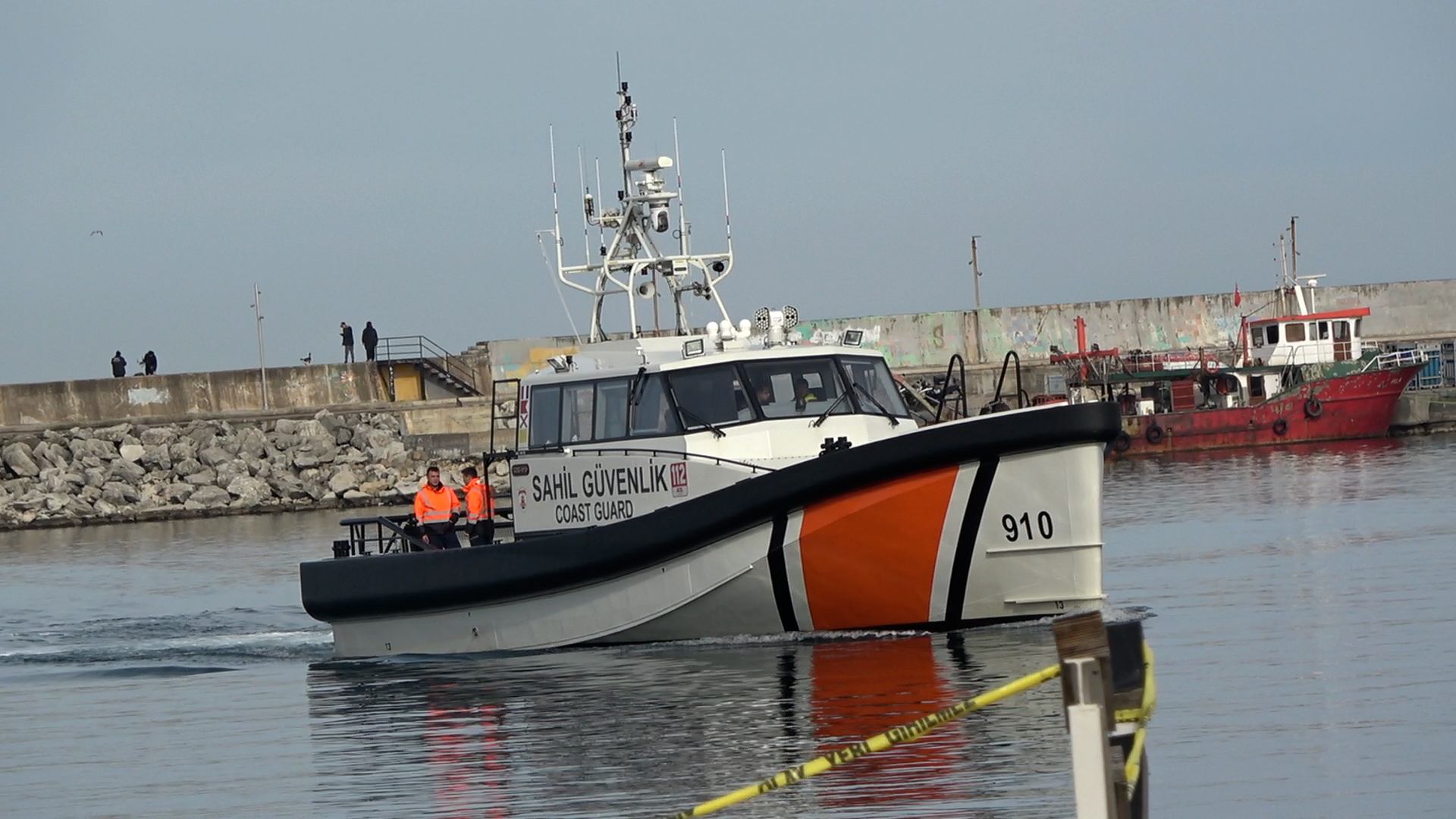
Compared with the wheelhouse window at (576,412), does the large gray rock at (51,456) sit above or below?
below

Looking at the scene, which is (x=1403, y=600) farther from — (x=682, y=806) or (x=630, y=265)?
(x=682, y=806)

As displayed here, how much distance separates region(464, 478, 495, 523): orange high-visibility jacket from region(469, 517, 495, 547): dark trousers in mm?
57

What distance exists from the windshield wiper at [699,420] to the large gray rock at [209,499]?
27.7 m

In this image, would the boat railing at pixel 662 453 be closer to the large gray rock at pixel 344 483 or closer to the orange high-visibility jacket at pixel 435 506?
the orange high-visibility jacket at pixel 435 506

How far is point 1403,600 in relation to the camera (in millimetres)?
12898

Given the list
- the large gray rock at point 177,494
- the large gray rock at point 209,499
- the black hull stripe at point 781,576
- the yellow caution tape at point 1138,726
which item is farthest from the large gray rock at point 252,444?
the yellow caution tape at point 1138,726

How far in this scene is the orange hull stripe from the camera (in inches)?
428

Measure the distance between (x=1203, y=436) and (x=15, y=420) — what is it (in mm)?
27216

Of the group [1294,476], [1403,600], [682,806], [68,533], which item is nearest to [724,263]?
[1403,600]

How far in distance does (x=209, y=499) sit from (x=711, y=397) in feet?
91.8

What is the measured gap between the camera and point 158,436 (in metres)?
39.9

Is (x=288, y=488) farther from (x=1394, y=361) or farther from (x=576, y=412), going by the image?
(x=576, y=412)

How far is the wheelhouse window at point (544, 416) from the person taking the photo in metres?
12.6

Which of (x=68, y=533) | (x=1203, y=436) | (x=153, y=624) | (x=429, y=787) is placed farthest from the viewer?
(x=1203, y=436)
